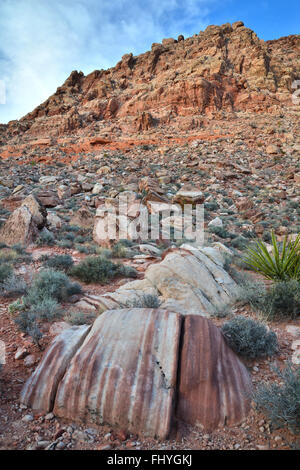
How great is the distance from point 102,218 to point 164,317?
21.7 ft

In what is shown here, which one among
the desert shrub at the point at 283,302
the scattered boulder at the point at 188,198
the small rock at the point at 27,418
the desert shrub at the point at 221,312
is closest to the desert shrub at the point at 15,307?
the small rock at the point at 27,418

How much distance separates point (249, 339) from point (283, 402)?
2.35 ft

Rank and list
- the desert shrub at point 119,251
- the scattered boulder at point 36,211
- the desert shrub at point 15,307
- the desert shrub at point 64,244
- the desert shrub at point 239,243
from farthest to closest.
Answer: the desert shrub at point 239,243, the scattered boulder at point 36,211, the desert shrub at point 64,244, the desert shrub at point 119,251, the desert shrub at point 15,307

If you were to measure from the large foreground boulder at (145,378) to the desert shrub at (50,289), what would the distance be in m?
1.54

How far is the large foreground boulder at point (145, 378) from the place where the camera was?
190cm

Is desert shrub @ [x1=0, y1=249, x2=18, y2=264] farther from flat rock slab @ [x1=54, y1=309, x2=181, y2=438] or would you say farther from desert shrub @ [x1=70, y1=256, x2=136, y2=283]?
flat rock slab @ [x1=54, y1=309, x2=181, y2=438]

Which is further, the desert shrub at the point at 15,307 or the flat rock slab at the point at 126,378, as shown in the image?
the desert shrub at the point at 15,307

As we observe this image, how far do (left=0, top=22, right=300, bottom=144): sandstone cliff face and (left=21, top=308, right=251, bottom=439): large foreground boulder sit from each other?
29378mm

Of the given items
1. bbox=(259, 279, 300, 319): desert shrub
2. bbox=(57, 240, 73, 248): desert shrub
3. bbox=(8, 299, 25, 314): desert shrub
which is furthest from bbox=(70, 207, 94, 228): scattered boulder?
bbox=(259, 279, 300, 319): desert shrub

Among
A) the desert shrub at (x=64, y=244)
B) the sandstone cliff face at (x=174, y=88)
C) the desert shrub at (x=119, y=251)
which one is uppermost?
the sandstone cliff face at (x=174, y=88)

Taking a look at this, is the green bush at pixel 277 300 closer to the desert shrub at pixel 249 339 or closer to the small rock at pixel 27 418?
the desert shrub at pixel 249 339

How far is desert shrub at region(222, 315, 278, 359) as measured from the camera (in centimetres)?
248

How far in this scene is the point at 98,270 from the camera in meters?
5.20

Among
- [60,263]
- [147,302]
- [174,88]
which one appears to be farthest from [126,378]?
[174,88]
